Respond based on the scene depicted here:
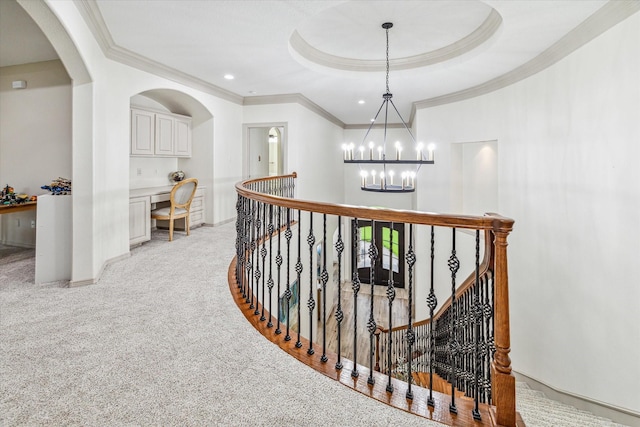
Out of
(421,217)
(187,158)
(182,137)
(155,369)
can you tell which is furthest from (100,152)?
(421,217)

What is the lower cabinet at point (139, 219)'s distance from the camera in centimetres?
481

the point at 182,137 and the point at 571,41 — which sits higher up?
the point at 571,41

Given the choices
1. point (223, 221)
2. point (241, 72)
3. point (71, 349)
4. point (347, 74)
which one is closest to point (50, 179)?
point (223, 221)

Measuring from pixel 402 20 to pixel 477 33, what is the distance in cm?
106

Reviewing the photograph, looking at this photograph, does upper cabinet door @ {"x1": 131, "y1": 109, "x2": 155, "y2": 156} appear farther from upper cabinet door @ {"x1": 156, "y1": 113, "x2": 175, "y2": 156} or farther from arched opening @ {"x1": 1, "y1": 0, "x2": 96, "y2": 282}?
arched opening @ {"x1": 1, "y1": 0, "x2": 96, "y2": 282}

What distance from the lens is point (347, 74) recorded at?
18.0ft

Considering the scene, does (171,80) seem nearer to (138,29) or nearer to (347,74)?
(138,29)

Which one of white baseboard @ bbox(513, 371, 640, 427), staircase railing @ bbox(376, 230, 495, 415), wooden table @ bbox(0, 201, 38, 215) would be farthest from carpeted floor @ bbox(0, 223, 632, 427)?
wooden table @ bbox(0, 201, 38, 215)

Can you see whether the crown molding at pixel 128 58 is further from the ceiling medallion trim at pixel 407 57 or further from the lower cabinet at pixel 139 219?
the ceiling medallion trim at pixel 407 57

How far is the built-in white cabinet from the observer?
5.13 meters

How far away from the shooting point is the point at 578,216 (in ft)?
11.2

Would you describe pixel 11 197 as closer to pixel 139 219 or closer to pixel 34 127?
pixel 34 127

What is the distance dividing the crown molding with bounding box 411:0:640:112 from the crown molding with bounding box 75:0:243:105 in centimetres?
478

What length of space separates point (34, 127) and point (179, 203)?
239 centimetres
